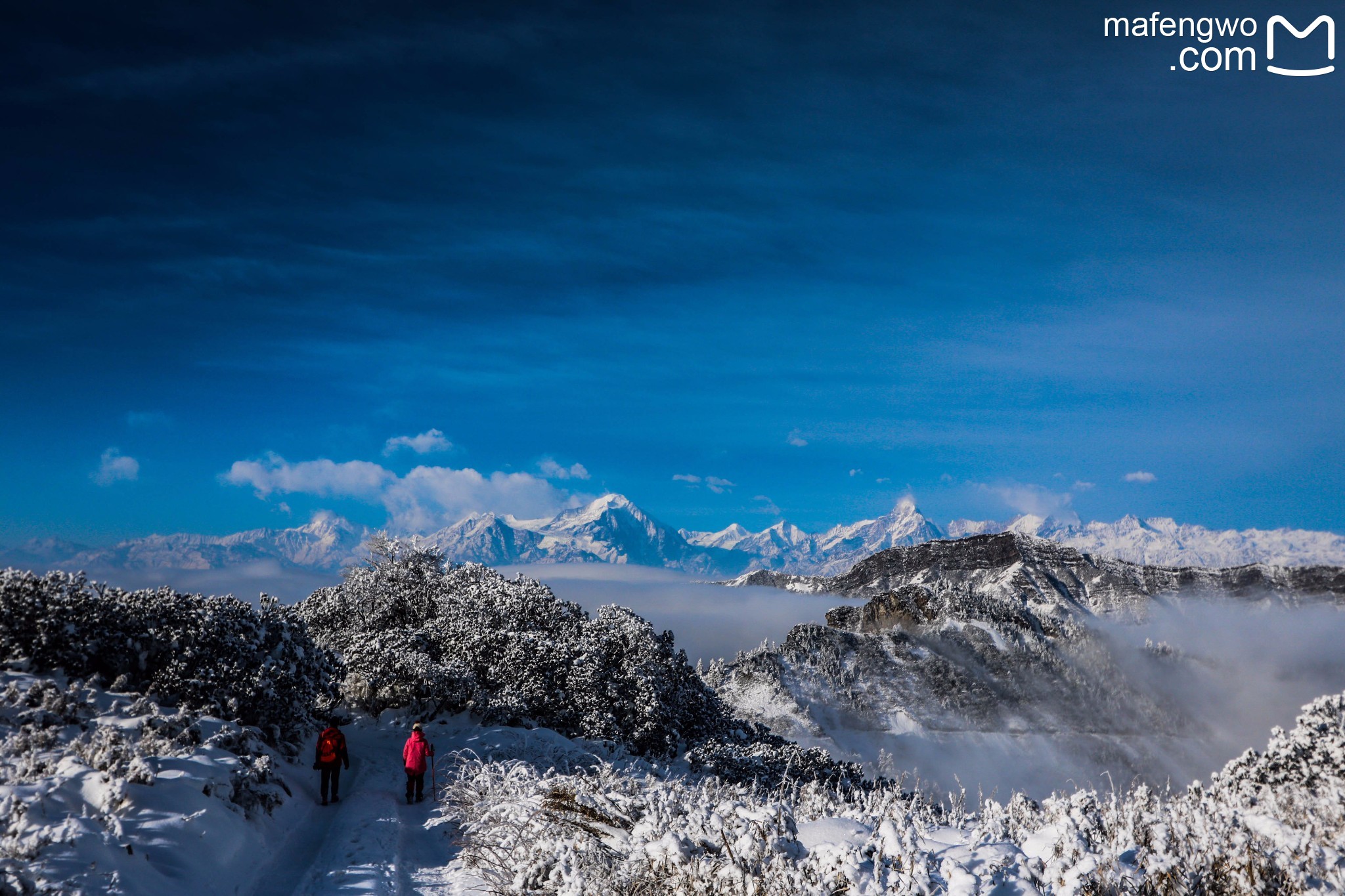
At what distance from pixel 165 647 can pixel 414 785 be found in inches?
270

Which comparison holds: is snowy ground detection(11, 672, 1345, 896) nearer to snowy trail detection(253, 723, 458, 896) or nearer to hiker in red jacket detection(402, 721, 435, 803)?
snowy trail detection(253, 723, 458, 896)

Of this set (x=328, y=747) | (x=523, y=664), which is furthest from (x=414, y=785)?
(x=523, y=664)

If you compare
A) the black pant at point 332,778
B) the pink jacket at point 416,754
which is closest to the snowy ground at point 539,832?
the black pant at point 332,778

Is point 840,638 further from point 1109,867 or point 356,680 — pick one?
point 1109,867

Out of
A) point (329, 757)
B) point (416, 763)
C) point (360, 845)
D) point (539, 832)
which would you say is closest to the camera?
point (539, 832)

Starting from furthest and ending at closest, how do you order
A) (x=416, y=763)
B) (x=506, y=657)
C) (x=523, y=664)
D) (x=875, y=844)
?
(x=506, y=657)
(x=523, y=664)
(x=416, y=763)
(x=875, y=844)

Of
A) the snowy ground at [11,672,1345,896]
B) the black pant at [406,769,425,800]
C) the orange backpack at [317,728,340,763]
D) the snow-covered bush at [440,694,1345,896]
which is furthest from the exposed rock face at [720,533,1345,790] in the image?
the snow-covered bush at [440,694,1345,896]

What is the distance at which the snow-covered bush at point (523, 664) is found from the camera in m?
24.5

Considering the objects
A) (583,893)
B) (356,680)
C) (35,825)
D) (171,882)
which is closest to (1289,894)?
(583,893)

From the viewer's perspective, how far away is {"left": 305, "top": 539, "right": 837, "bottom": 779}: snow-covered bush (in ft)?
80.5

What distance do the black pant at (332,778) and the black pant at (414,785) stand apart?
1.53m

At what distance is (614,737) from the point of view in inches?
1027

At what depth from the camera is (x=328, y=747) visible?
1623 cm

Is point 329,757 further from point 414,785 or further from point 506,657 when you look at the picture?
point 506,657
